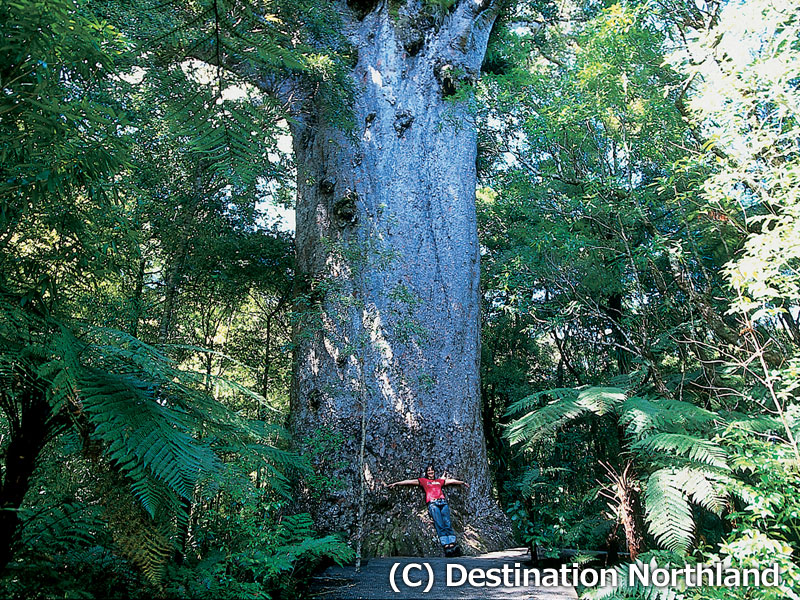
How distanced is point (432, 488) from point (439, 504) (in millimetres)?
171

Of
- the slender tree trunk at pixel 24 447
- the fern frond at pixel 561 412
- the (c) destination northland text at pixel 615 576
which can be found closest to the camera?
the slender tree trunk at pixel 24 447

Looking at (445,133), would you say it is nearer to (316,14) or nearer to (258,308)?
(316,14)

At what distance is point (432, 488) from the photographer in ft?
15.4

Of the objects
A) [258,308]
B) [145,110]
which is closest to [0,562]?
[145,110]

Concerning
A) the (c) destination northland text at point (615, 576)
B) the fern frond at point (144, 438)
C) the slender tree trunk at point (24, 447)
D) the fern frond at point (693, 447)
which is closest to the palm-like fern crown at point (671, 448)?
the fern frond at point (693, 447)

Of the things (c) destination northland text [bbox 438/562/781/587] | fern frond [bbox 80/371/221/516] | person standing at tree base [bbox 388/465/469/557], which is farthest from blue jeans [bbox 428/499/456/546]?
fern frond [bbox 80/371/221/516]

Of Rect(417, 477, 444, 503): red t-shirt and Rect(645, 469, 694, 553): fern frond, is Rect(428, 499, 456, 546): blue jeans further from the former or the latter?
Rect(645, 469, 694, 553): fern frond

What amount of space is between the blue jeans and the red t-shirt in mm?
90

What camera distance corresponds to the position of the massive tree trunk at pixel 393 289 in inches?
186

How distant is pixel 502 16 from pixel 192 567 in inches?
316

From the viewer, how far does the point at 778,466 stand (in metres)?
2.87

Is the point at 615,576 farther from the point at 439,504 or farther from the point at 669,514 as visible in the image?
the point at 439,504

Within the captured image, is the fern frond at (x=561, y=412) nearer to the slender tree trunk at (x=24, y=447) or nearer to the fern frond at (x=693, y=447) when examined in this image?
the fern frond at (x=693, y=447)

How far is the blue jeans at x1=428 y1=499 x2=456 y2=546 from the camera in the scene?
4379mm
